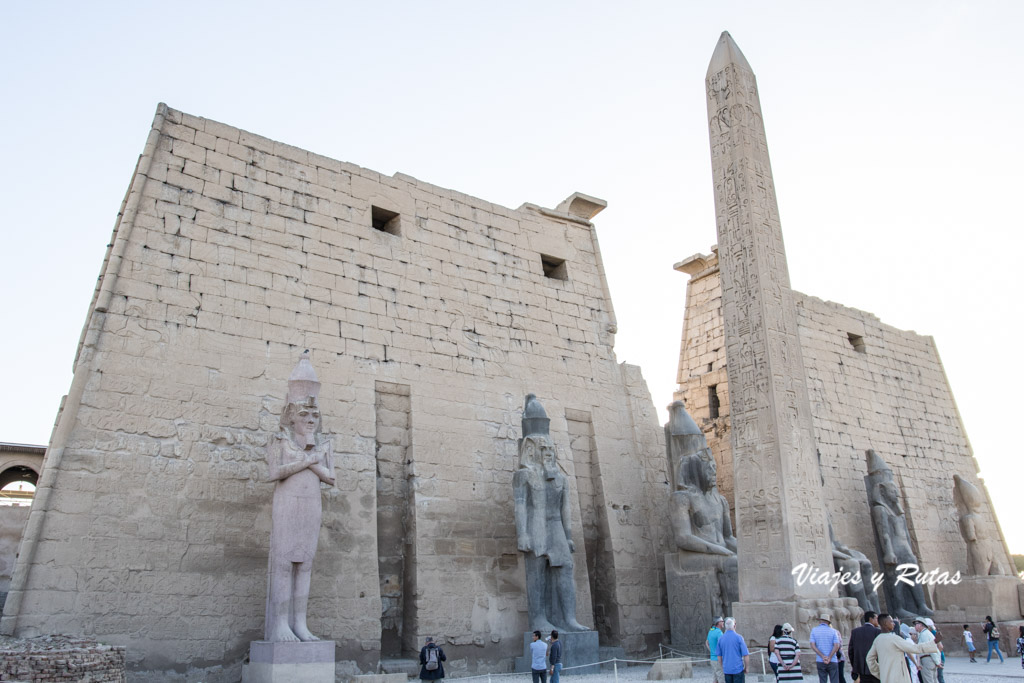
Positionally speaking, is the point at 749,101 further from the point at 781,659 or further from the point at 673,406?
the point at 781,659

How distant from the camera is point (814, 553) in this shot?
6.78 m

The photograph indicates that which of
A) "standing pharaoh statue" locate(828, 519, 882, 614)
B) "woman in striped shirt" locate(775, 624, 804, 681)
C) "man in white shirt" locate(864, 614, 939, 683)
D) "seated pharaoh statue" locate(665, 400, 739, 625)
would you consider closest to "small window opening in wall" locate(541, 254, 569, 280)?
"seated pharaoh statue" locate(665, 400, 739, 625)

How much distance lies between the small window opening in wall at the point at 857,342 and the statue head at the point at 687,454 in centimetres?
533

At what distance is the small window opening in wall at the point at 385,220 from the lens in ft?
31.6

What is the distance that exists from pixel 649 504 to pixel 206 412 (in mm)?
5371

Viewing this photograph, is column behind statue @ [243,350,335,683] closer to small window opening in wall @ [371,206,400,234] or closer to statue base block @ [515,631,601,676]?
statue base block @ [515,631,601,676]

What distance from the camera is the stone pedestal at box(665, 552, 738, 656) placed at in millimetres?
8641

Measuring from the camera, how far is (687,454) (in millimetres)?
9828

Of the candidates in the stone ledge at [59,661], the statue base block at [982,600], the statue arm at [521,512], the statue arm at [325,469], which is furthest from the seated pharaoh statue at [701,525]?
the stone ledge at [59,661]

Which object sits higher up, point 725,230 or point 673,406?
point 725,230

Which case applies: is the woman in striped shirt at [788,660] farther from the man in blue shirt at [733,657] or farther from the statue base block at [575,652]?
the statue base block at [575,652]

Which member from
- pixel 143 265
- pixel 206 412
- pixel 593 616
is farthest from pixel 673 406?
pixel 143 265

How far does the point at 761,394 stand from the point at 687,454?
9.44 ft

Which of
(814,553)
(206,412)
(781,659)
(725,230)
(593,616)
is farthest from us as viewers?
(593,616)
